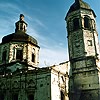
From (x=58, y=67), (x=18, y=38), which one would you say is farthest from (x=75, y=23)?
(x=18, y=38)

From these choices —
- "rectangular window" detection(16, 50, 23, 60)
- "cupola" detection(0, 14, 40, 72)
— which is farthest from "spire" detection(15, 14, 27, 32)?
"rectangular window" detection(16, 50, 23, 60)

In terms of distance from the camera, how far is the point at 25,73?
22875 mm

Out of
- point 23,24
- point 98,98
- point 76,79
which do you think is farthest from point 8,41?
point 98,98

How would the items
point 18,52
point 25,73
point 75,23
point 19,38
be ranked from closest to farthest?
point 25,73 < point 75,23 < point 18,52 < point 19,38

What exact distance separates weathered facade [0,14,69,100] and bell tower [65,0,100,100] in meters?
1.46

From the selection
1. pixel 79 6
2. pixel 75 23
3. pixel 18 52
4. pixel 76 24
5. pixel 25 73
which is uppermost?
pixel 79 6

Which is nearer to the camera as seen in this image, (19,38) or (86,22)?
(86,22)

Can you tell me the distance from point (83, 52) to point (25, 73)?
809 centimetres

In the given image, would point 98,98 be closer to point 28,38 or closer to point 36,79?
point 36,79

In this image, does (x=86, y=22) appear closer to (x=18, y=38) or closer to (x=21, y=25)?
(x=18, y=38)

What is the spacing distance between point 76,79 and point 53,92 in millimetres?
5257

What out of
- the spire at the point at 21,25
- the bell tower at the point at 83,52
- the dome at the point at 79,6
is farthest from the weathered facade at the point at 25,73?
the dome at the point at 79,6

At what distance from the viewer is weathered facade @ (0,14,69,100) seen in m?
21.3

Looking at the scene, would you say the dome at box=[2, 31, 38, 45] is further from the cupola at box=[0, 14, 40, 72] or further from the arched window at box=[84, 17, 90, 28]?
the arched window at box=[84, 17, 90, 28]
